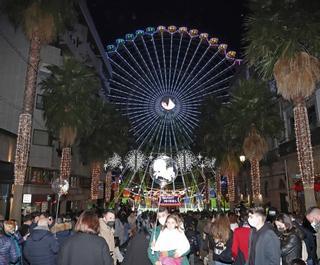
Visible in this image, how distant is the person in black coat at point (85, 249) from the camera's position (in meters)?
4.70

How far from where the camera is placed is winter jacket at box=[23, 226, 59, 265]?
250 inches

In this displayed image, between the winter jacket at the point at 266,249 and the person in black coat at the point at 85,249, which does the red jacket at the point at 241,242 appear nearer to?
the winter jacket at the point at 266,249

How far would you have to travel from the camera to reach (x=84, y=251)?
471 centimetres

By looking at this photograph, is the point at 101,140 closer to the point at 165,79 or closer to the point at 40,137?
the point at 40,137

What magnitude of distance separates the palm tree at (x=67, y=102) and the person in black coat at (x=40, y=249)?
1599 centimetres

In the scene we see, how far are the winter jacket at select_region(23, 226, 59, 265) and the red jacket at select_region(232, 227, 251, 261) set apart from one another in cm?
354

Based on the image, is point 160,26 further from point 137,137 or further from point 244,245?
point 244,245

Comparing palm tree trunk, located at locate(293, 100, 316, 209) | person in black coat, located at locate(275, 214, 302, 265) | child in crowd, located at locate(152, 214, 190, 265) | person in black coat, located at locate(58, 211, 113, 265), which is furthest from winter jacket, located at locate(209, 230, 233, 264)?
palm tree trunk, located at locate(293, 100, 316, 209)

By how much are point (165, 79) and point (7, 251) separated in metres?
43.4

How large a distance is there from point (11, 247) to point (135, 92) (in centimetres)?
4290

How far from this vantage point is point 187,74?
48594 mm

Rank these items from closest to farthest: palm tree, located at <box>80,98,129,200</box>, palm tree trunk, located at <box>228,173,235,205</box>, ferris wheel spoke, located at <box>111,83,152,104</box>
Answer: palm tree, located at <box>80,98,129,200</box>, palm tree trunk, located at <box>228,173,235,205</box>, ferris wheel spoke, located at <box>111,83,152,104</box>

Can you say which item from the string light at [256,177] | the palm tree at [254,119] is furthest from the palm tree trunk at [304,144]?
the string light at [256,177]

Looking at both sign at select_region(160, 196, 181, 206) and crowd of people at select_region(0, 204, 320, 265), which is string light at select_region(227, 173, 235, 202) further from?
sign at select_region(160, 196, 181, 206)
